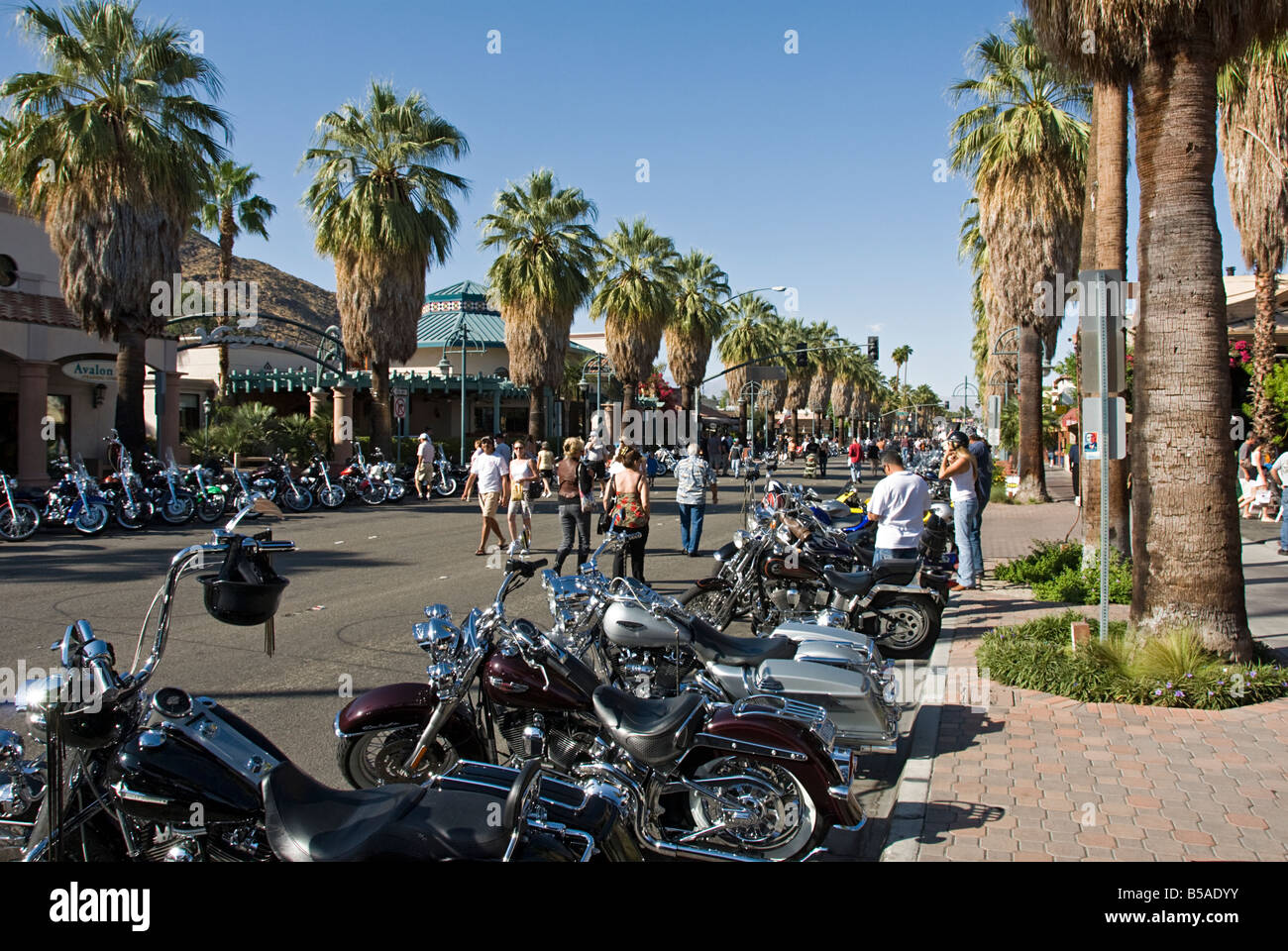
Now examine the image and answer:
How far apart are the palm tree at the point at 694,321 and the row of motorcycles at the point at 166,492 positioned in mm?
22754

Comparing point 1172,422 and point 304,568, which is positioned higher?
point 1172,422

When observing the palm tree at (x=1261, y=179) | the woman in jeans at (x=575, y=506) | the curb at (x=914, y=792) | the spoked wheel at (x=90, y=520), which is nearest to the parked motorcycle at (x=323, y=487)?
the spoked wheel at (x=90, y=520)

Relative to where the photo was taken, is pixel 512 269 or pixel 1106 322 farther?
pixel 512 269

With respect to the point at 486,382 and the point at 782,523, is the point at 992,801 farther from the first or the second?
the point at 486,382

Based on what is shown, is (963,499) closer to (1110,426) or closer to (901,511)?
(901,511)

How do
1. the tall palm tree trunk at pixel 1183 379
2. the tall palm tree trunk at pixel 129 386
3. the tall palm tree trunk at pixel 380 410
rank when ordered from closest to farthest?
the tall palm tree trunk at pixel 1183 379
the tall palm tree trunk at pixel 129 386
the tall palm tree trunk at pixel 380 410

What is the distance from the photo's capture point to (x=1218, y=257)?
682cm

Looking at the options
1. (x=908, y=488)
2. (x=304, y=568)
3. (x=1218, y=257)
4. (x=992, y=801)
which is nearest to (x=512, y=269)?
(x=304, y=568)

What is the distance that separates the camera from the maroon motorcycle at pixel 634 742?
163 inches

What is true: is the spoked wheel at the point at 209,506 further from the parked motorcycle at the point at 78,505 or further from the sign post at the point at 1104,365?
the sign post at the point at 1104,365

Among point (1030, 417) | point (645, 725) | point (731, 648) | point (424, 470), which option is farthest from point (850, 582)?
point (424, 470)
